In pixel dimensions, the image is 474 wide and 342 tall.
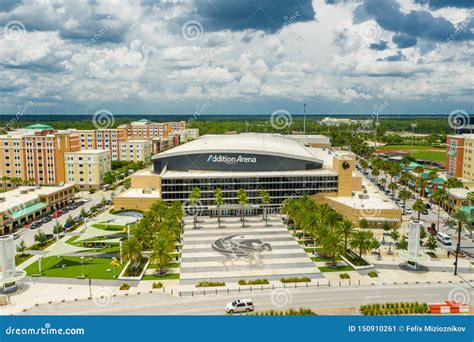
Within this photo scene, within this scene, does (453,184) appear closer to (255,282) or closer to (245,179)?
(245,179)

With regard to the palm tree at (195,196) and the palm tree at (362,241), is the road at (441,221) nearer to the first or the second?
the palm tree at (362,241)

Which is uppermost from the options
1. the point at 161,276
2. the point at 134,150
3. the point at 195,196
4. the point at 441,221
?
the point at 134,150

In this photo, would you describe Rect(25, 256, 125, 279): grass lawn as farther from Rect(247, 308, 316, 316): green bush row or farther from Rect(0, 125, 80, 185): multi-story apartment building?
Rect(0, 125, 80, 185): multi-story apartment building

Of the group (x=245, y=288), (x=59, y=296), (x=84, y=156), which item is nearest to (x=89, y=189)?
(x=84, y=156)

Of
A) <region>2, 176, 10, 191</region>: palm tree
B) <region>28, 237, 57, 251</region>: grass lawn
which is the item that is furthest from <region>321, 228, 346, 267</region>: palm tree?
<region>2, 176, 10, 191</region>: palm tree

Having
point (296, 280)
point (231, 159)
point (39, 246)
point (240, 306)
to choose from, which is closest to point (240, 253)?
point (296, 280)

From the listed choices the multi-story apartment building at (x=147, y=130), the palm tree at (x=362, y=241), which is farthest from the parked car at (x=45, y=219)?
the multi-story apartment building at (x=147, y=130)

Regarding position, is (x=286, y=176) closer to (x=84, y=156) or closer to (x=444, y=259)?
(x=444, y=259)

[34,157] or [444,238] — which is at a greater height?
[34,157]
